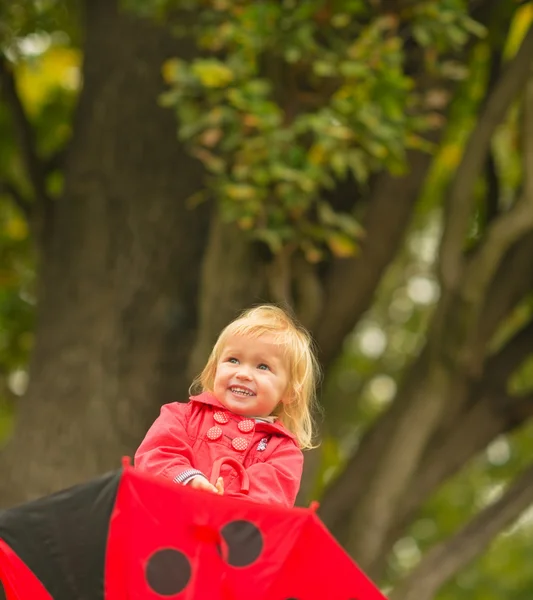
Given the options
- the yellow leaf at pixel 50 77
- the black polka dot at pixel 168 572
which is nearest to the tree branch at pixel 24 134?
the yellow leaf at pixel 50 77

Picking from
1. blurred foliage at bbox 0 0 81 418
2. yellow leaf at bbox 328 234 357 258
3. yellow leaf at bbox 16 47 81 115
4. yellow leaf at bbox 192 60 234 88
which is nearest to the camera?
yellow leaf at bbox 192 60 234 88

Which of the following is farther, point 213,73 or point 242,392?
point 213,73

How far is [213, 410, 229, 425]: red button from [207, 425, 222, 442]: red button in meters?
0.03

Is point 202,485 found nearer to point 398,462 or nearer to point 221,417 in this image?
point 221,417

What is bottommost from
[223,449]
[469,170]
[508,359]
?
[508,359]

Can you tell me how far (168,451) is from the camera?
3.53 m

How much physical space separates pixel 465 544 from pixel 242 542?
174 inches

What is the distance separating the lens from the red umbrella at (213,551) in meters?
3.33

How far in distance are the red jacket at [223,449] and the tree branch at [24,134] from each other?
14.7 ft

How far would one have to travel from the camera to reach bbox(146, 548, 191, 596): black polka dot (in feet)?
10.9

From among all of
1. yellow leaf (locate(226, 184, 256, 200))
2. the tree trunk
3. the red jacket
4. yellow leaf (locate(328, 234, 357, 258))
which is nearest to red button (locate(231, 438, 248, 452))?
the red jacket

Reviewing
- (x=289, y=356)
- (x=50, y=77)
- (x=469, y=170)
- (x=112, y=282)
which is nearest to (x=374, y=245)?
(x=469, y=170)

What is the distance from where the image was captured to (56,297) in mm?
A: 7430

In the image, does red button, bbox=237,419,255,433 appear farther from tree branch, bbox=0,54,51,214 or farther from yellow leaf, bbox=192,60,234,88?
tree branch, bbox=0,54,51,214
